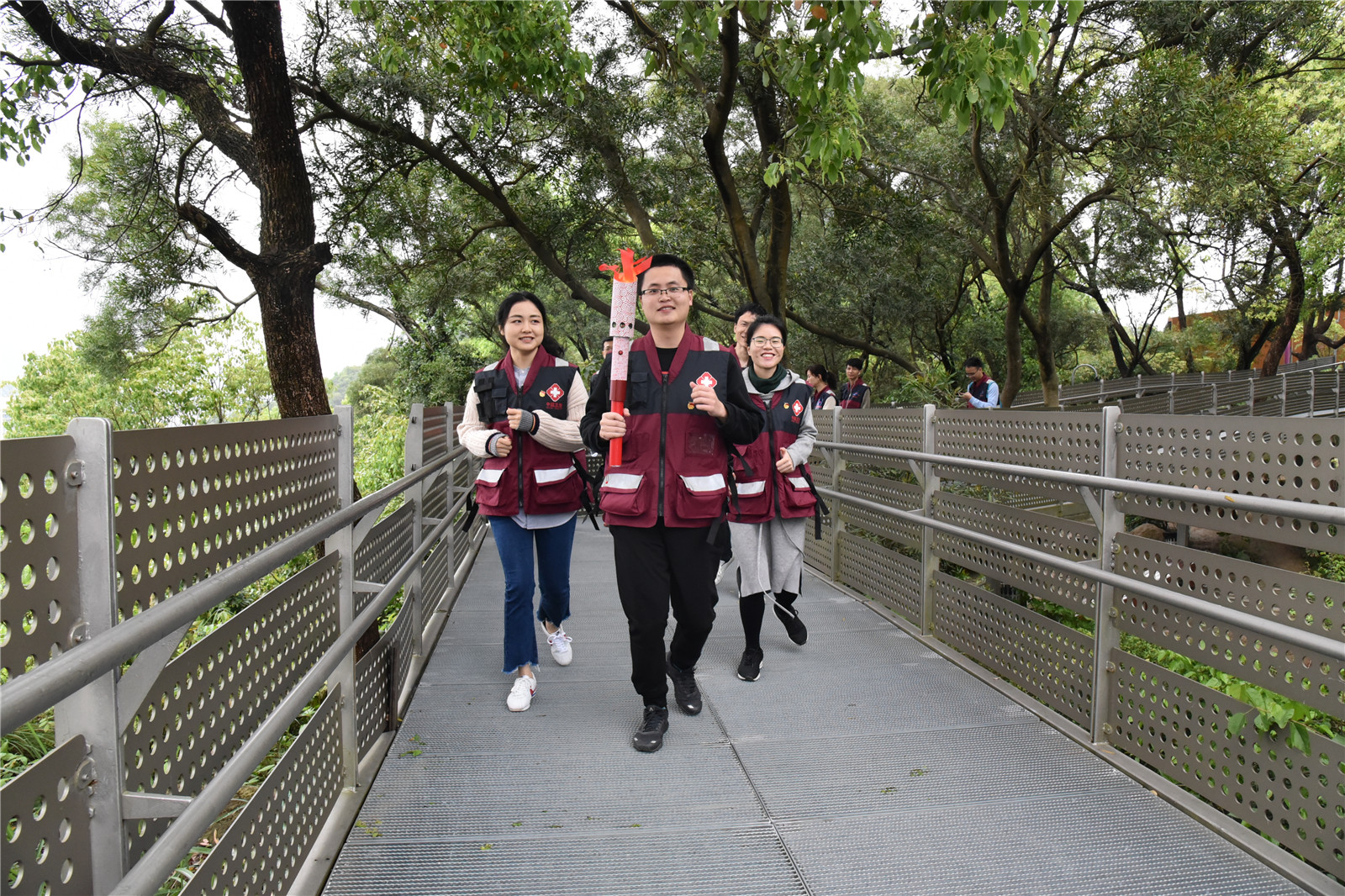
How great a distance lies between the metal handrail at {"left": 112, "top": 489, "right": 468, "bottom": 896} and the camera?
146 cm

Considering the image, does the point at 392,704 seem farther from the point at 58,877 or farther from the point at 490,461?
the point at 58,877

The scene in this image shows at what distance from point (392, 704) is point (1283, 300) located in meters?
19.9

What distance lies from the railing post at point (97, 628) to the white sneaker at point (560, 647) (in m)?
3.16

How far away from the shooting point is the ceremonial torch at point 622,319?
325cm

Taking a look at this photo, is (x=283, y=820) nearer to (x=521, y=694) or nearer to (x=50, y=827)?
(x=50, y=827)

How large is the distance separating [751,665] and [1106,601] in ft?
5.35

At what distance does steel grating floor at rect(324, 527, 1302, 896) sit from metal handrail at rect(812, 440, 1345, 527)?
39.7 inches

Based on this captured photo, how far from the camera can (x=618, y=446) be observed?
339 centimetres

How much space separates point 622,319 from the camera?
3279mm

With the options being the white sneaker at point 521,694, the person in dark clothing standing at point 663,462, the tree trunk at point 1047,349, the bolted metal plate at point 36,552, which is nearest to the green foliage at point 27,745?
the white sneaker at point 521,694

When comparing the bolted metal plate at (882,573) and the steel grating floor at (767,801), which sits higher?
the bolted metal plate at (882,573)

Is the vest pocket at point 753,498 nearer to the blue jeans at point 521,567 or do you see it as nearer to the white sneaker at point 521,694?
the blue jeans at point 521,567

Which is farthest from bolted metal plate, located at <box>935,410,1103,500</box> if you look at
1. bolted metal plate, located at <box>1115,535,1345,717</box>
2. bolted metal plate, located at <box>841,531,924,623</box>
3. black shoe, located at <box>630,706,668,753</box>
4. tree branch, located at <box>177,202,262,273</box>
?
tree branch, located at <box>177,202,262,273</box>

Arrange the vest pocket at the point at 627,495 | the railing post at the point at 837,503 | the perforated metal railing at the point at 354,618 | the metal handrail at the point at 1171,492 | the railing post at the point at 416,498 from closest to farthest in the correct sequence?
1. the perforated metal railing at the point at 354,618
2. the metal handrail at the point at 1171,492
3. the vest pocket at the point at 627,495
4. the railing post at the point at 416,498
5. the railing post at the point at 837,503
